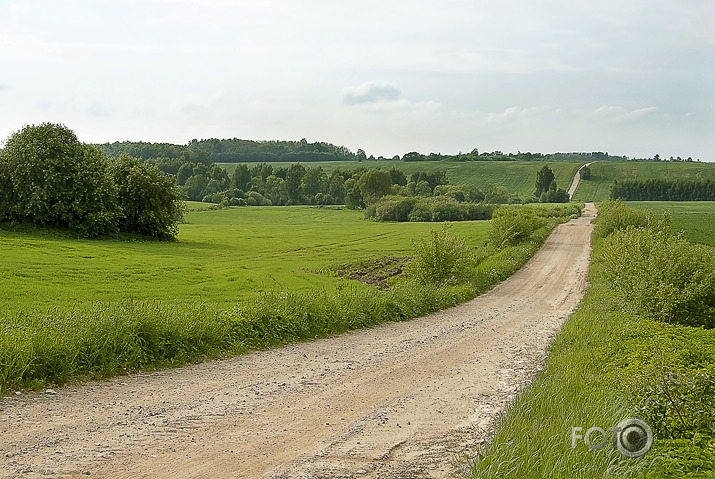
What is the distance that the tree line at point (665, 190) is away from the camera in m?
148

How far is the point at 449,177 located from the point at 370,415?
177581 millimetres

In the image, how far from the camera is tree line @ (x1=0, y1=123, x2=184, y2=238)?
50.5 meters

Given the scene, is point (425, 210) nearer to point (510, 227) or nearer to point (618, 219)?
point (618, 219)

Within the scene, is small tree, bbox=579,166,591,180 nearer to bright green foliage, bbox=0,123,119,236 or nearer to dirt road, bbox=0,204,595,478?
bright green foliage, bbox=0,123,119,236

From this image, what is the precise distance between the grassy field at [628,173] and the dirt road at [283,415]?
495 feet

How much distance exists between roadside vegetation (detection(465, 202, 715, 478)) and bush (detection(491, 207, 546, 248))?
32.6 m

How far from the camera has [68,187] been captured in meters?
51.8

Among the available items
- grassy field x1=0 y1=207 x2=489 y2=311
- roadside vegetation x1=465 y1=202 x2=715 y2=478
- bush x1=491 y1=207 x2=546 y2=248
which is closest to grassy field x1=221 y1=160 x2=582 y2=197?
grassy field x1=0 y1=207 x2=489 y2=311

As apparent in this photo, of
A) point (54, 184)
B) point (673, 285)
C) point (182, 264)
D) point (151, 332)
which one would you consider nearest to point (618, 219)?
point (182, 264)

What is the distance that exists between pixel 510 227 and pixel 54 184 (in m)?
36.9

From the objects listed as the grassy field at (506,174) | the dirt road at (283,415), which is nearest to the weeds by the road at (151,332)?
the dirt road at (283,415)

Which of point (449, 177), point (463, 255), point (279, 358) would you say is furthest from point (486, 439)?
point (449, 177)

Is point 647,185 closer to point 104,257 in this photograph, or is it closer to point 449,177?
point 449,177

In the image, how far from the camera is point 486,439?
824 centimetres
